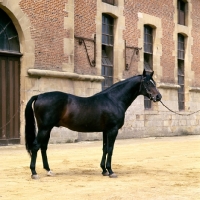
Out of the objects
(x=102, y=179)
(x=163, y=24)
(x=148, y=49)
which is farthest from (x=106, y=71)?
(x=102, y=179)

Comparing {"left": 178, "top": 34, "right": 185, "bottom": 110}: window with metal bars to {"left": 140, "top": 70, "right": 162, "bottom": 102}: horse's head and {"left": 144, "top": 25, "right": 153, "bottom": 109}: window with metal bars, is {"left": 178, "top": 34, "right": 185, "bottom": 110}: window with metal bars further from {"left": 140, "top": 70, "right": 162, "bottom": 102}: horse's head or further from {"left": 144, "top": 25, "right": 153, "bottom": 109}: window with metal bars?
{"left": 140, "top": 70, "right": 162, "bottom": 102}: horse's head

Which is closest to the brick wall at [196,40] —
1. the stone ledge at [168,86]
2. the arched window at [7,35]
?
the stone ledge at [168,86]

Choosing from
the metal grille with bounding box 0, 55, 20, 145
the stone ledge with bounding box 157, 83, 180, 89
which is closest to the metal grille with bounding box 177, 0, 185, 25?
the stone ledge with bounding box 157, 83, 180, 89

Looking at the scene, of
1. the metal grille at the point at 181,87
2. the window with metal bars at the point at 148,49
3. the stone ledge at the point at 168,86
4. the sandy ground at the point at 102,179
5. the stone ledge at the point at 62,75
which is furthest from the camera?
the metal grille at the point at 181,87

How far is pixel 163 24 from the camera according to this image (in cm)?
2241

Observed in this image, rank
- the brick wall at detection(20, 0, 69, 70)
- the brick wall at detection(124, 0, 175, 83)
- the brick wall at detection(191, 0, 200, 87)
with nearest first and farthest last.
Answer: the brick wall at detection(20, 0, 69, 70), the brick wall at detection(124, 0, 175, 83), the brick wall at detection(191, 0, 200, 87)

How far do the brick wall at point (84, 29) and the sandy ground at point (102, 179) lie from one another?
6.10 m

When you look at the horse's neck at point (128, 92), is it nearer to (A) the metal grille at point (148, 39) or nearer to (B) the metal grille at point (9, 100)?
(B) the metal grille at point (9, 100)

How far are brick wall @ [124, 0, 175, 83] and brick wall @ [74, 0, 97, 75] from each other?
2374mm

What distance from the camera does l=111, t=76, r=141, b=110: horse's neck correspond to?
839cm

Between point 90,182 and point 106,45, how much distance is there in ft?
40.8

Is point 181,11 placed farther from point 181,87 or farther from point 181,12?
point 181,87

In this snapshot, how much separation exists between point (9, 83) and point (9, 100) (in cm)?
→ 54

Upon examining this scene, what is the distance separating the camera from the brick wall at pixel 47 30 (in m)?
15.1
